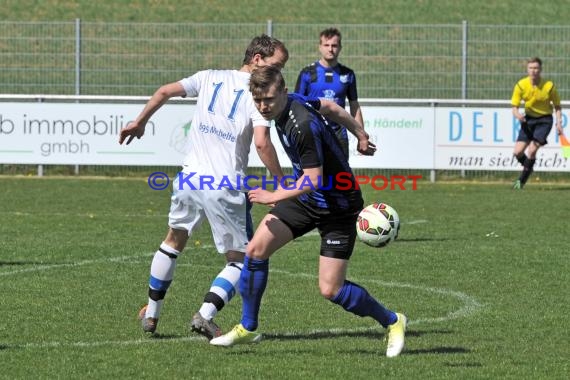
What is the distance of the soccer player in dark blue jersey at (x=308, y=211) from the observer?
7.04 meters

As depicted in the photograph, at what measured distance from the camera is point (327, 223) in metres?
7.41

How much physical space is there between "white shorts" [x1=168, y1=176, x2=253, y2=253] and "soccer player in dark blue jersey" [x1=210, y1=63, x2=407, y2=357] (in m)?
0.36

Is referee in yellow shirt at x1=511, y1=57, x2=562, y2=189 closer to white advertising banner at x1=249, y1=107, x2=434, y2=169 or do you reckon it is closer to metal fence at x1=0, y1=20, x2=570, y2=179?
white advertising banner at x1=249, y1=107, x2=434, y2=169

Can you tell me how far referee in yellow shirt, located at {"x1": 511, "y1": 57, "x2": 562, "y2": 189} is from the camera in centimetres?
2006

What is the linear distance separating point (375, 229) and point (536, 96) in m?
12.7

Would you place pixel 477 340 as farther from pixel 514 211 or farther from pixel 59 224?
pixel 514 211

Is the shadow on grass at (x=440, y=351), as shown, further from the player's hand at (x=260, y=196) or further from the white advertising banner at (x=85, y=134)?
the white advertising banner at (x=85, y=134)

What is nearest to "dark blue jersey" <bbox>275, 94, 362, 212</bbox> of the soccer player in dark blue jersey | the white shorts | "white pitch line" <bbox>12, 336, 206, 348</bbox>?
the soccer player in dark blue jersey

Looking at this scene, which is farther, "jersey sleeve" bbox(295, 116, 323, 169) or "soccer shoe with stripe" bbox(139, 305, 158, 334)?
"soccer shoe with stripe" bbox(139, 305, 158, 334)

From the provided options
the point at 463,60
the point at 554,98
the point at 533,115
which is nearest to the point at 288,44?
the point at 463,60

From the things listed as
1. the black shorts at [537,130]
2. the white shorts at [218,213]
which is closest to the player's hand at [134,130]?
Answer: the white shorts at [218,213]

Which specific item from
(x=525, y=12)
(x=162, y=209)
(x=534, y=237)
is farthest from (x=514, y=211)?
(x=525, y=12)

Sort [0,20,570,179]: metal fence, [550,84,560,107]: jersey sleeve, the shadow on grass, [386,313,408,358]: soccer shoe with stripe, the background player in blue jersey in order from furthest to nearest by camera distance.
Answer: [0,20,570,179]: metal fence → [550,84,560,107]: jersey sleeve → the background player in blue jersey → the shadow on grass → [386,313,408,358]: soccer shoe with stripe

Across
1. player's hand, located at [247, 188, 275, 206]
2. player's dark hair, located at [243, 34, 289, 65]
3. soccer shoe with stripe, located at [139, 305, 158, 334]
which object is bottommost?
soccer shoe with stripe, located at [139, 305, 158, 334]
